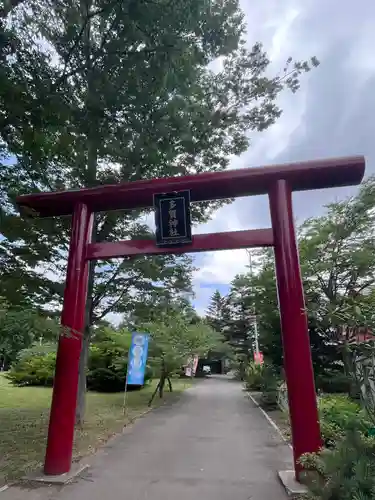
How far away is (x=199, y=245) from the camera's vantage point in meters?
5.55

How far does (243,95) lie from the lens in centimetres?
858

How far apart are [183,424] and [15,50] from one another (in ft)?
27.2

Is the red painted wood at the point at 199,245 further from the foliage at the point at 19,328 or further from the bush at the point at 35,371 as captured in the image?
the bush at the point at 35,371

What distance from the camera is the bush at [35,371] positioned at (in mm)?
17938

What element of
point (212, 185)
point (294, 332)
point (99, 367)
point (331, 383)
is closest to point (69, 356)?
point (294, 332)

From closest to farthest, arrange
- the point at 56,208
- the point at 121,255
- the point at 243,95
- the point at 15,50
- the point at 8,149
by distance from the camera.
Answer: the point at 15,50 < the point at 8,149 < the point at 121,255 < the point at 56,208 < the point at 243,95

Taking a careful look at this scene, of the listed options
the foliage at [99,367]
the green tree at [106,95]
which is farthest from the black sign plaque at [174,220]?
the foliage at [99,367]

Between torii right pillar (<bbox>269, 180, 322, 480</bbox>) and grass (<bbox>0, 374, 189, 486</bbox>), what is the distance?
11.3ft

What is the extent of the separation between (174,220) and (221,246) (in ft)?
2.63

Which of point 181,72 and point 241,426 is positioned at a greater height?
point 181,72

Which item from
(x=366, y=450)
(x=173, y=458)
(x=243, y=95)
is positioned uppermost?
(x=243, y=95)

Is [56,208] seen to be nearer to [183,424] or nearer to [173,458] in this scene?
[173,458]

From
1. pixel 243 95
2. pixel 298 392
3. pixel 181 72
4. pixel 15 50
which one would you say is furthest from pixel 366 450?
pixel 243 95

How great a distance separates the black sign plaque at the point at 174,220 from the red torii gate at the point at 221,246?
0.12 meters
